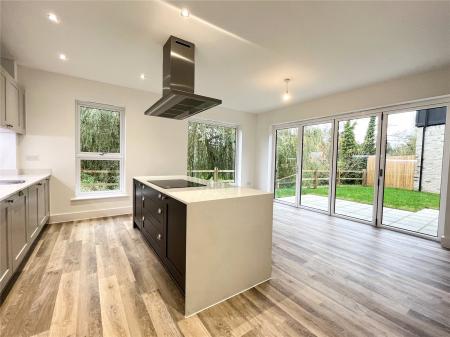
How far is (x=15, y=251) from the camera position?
1.92m

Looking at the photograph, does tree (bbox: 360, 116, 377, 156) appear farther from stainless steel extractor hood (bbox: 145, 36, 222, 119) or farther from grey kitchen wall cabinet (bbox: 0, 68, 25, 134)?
grey kitchen wall cabinet (bbox: 0, 68, 25, 134)

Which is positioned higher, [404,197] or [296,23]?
[296,23]

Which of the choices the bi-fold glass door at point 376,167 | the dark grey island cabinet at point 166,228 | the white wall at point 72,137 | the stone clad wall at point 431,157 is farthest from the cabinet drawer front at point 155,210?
the stone clad wall at point 431,157

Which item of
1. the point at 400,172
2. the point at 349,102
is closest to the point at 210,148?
the point at 349,102

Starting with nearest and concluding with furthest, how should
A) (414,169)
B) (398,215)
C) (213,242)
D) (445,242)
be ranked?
(213,242)
(445,242)
(414,169)
(398,215)

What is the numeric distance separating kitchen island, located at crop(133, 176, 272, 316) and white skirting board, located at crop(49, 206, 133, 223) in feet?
7.85

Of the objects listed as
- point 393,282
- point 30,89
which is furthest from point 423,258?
point 30,89

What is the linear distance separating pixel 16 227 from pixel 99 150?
7.59 ft

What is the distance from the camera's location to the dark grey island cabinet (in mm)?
1664

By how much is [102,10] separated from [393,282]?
3.94m

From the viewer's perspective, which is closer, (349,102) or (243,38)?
(243,38)

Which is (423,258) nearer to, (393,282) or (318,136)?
(393,282)

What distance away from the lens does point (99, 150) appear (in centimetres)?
401

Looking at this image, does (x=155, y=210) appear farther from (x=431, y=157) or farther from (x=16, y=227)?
(x=431, y=157)
